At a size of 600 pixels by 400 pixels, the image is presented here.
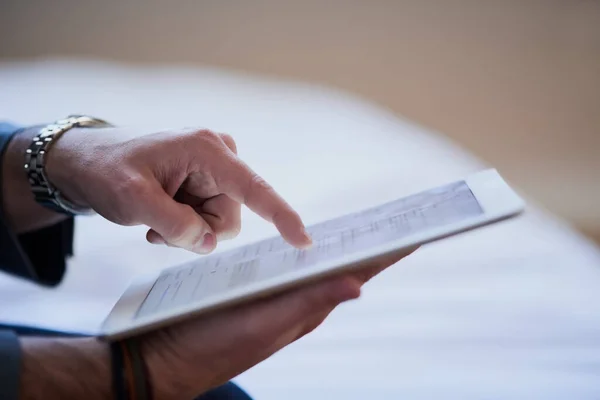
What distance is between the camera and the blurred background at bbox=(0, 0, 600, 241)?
1.37 metres

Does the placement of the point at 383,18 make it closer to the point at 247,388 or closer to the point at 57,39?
the point at 57,39

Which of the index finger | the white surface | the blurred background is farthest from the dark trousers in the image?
the blurred background

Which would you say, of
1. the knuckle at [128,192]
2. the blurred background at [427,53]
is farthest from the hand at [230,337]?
the blurred background at [427,53]

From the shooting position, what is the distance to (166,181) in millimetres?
523

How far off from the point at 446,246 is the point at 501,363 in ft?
0.75

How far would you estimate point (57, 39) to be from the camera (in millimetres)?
1738

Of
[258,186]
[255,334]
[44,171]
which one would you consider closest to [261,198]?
[258,186]

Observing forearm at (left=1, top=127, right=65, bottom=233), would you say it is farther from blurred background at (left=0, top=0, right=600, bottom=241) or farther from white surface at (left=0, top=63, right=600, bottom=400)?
blurred background at (left=0, top=0, right=600, bottom=241)

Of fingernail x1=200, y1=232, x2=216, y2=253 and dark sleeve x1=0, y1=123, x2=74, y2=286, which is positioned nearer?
fingernail x1=200, y1=232, x2=216, y2=253

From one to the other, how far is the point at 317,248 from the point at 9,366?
239 mm

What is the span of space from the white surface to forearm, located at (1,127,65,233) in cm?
11

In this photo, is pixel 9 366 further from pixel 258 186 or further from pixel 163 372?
pixel 258 186

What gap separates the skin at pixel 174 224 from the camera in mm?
409

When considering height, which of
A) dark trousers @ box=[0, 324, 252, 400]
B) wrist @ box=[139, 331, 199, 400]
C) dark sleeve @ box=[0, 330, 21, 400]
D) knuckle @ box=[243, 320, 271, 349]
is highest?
knuckle @ box=[243, 320, 271, 349]
